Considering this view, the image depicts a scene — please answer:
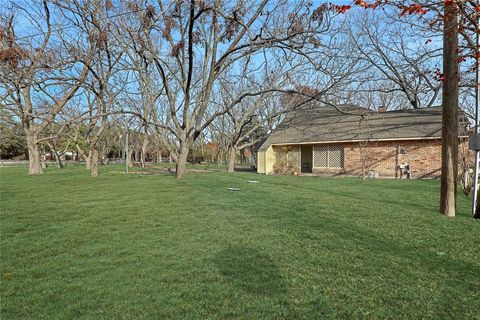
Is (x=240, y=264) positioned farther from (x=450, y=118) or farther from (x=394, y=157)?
(x=394, y=157)

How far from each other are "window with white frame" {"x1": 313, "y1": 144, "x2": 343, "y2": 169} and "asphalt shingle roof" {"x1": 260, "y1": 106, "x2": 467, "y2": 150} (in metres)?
0.75

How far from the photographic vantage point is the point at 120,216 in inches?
271

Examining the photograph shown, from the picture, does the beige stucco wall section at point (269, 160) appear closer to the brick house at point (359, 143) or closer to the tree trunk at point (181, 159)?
the brick house at point (359, 143)

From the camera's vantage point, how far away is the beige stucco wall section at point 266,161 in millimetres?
24531

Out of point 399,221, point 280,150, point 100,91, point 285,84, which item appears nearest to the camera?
point 399,221

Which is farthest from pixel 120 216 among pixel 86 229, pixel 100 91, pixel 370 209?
pixel 100 91

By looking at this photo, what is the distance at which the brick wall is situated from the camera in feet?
58.4

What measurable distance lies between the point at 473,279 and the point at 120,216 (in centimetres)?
601

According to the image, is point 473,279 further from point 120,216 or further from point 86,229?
point 120,216

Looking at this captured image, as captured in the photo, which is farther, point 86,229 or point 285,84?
point 285,84

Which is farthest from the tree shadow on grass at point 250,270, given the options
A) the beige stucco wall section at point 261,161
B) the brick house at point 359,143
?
the beige stucco wall section at point 261,161

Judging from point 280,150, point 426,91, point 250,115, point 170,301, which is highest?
point 426,91

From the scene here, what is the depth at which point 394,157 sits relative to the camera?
19078 mm

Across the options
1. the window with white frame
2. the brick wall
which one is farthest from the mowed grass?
the window with white frame
